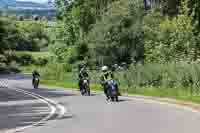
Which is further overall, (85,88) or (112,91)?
(85,88)

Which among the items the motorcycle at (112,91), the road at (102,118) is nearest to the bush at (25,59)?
the motorcycle at (112,91)

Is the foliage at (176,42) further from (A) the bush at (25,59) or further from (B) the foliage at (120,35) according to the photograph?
(A) the bush at (25,59)

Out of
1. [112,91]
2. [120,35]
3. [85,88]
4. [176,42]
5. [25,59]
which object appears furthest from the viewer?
[25,59]

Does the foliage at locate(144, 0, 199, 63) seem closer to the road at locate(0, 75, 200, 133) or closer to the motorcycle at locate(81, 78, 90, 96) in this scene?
the motorcycle at locate(81, 78, 90, 96)

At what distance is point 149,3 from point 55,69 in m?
13.4

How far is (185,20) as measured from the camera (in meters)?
49.2

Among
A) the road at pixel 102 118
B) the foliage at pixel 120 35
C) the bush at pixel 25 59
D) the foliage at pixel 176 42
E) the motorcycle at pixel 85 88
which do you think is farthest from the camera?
the bush at pixel 25 59

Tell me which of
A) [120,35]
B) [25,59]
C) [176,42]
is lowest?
[25,59]

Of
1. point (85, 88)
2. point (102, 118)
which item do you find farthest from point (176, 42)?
point (102, 118)

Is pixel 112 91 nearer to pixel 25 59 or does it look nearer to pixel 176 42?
pixel 176 42

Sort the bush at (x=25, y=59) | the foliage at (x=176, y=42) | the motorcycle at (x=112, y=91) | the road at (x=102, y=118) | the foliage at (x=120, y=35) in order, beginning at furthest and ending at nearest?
the bush at (x=25, y=59) → the foliage at (x=120, y=35) → the foliage at (x=176, y=42) → the motorcycle at (x=112, y=91) → the road at (x=102, y=118)

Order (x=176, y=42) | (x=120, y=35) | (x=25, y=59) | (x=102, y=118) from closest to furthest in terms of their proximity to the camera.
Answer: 1. (x=102, y=118)
2. (x=176, y=42)
3. (x=120, y=35)
4. (x=25, y=59)

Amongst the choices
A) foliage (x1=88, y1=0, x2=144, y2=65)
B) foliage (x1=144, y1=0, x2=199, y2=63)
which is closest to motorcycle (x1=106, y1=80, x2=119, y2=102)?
foliage (x1=144, y1=0, x2=199, y2=63)

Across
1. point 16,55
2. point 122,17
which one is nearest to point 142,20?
point 122,17
